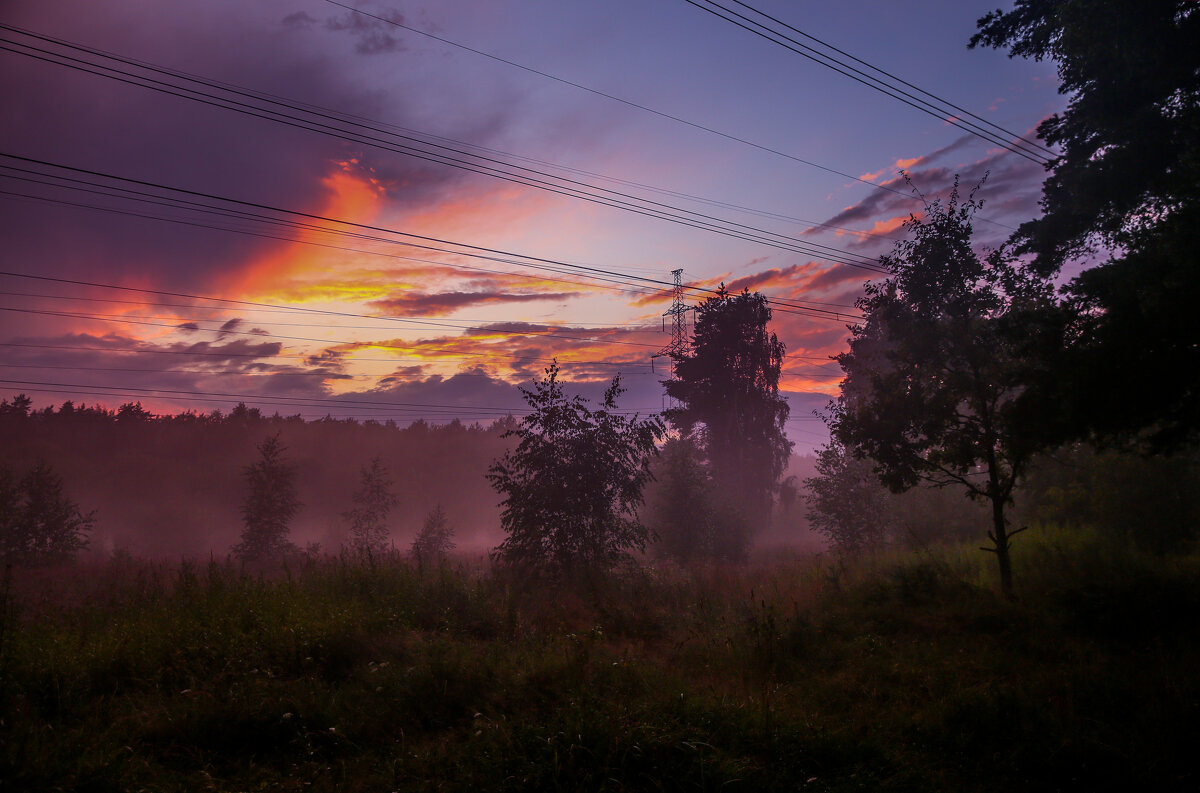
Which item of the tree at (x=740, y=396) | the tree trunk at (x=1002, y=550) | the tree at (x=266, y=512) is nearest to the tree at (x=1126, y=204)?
the tree trunk at (x=1002, y=550)

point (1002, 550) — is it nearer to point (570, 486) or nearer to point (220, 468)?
point (570, 486)

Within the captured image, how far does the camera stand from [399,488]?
100312 mm

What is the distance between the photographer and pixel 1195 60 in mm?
9977

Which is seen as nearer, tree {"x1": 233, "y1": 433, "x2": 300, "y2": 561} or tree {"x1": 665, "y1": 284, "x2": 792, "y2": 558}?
tree {"x1": 233, "y1": 433, "x2": 300, "y2": 561}

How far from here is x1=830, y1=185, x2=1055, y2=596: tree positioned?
11.3 metres

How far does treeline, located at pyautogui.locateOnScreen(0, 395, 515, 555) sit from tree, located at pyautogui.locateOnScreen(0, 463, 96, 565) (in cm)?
2010

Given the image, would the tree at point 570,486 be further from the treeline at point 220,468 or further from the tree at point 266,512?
the treeline at point 220,468

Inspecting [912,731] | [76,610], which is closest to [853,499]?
[912,731]

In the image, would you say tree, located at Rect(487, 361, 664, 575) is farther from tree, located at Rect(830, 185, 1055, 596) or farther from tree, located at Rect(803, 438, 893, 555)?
tree, located at Rect(803, 438, 893, 555)

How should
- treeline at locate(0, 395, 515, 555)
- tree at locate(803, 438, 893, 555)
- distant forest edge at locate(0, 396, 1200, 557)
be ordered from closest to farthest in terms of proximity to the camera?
distant forest edge at locate(0, 396, 1200, 557), tree at locate(803, 438, 893, 555), treeline at locate(0, 395, 515, 555)

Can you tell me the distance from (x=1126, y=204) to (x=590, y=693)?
50.0 feet

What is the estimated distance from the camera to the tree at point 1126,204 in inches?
310

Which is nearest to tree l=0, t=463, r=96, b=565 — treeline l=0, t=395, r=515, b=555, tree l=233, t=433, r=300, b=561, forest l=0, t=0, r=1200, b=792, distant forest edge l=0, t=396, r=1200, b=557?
distant forest edge l=0, t=396, r=1200, b=557

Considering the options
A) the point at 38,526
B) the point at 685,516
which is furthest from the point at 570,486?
the point at 38,526
